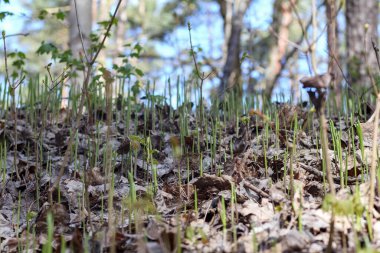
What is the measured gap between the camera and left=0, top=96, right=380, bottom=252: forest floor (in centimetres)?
144

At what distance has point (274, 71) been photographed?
871 cm

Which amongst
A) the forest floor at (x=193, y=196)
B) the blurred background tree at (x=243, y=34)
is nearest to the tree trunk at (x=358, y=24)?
the blurred background tree at (x=243, y=34)

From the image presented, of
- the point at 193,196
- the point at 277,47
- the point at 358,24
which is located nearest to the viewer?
the point at 193,196

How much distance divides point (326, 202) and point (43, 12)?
332 centimetres

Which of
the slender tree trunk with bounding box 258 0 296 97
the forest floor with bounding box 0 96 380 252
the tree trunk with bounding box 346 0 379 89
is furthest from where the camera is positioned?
the slender tree trunk with bounding box 258 0 296 97

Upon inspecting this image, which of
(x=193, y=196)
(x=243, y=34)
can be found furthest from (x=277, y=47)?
(x=193, y=196)

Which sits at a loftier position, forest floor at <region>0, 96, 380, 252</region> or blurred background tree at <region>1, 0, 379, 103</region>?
blurred background tree at <region>1, 0, 379, 103</region>

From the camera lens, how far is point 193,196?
78.5 inches

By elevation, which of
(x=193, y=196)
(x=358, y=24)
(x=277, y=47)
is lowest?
(x=193, y=196)

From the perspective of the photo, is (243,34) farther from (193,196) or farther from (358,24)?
(193,196)

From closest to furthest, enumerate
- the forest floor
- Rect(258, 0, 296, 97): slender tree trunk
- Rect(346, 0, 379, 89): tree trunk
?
the forest floor
Rect(346, 0, 379, 89): tree trunk
Rect(258, 0, 296, 97): slender tree trunk

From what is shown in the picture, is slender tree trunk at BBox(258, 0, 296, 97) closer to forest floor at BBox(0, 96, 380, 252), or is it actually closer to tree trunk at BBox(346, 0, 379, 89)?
tree trunk at BBox(346, 0, 379, 89)

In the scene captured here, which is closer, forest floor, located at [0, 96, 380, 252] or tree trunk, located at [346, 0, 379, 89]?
forest floor, located at [0, 96, 380, 252]

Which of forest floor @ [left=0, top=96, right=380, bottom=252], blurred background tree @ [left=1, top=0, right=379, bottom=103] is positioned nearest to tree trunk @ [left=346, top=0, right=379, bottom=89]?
blurred background tree @ [left=1, top=0, right=379, bottom=103]
